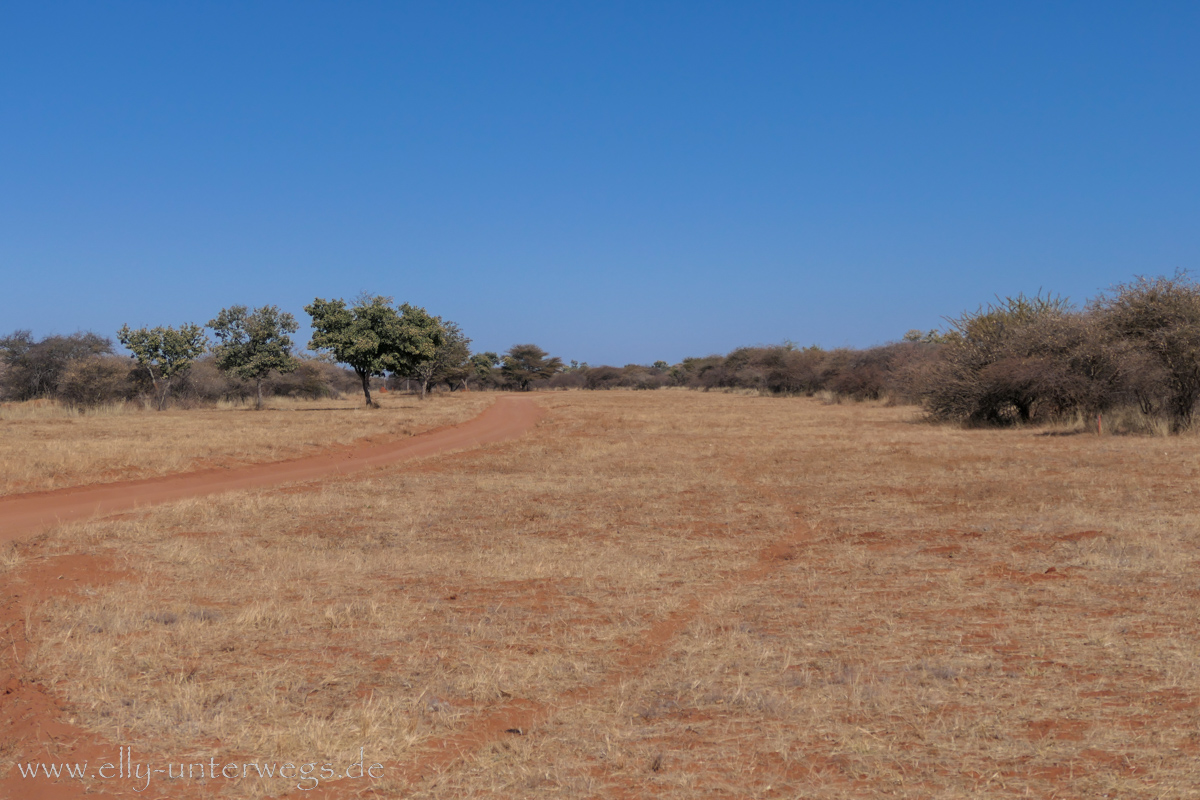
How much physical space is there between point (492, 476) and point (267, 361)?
25.2m

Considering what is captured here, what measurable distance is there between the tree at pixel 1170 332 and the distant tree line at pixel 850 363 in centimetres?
3

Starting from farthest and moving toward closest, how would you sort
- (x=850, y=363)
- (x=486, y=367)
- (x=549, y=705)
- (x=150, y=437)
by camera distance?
(x=486, y=367), (x=850, y=363), (x=150, y=437), (x=549, y=705)

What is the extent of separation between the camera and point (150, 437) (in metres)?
21.8

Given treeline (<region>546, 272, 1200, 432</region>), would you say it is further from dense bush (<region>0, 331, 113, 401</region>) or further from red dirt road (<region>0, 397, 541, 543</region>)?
dense bush (<region>0, 331, 113, 401</region>)

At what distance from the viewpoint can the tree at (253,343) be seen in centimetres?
3712

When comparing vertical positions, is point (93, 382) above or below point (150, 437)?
above

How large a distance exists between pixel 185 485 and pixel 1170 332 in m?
22.4

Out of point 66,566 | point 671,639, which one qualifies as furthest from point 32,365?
point 671,639

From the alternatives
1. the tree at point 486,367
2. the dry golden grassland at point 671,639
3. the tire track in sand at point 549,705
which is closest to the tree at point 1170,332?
the dry golden grassland at point 671,639

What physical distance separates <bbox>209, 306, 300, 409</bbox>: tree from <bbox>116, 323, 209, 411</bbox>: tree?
107cm

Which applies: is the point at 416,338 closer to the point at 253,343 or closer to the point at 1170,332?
the point at 253,343

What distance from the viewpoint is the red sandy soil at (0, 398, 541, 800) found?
167 inches

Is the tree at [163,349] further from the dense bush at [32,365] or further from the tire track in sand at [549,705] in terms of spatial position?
the tire track in sand at [549,705]

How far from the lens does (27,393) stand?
126ft
